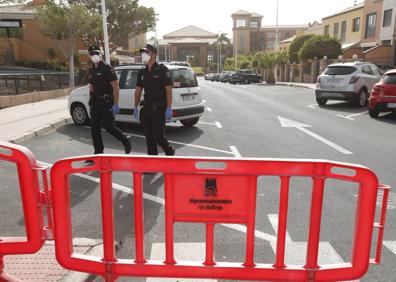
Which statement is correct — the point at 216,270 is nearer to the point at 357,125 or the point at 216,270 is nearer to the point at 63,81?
the point at 357,125

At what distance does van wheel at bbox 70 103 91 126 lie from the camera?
10.4m

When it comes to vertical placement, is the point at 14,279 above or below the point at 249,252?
below

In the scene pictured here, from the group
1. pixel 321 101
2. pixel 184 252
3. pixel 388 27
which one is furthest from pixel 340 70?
pixel 388 27

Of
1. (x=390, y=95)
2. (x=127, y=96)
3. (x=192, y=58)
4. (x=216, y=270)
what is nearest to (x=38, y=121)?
(x=127, y=96)

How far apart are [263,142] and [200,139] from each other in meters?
1.47

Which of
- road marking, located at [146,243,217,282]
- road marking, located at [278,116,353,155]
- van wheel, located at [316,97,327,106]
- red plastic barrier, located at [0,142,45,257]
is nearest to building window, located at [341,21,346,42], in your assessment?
van wheel, located at [316,97,327,106]

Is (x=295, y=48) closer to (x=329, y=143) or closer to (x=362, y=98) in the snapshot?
(x=362, y=98)

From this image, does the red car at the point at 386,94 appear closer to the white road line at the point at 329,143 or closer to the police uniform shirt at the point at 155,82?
the white road line at the point at 329,143

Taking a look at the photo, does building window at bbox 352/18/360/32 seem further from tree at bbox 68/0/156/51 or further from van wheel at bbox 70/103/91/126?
van wheel at bbox 70/103/91/126

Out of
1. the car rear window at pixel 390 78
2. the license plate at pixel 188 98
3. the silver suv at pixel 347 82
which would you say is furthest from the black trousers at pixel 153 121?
the silver suv at pixel 347 82

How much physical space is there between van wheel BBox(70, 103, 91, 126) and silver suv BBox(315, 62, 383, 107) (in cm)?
987

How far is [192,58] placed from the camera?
103 m

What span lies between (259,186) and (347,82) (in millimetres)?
11224

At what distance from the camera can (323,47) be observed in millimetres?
37500
